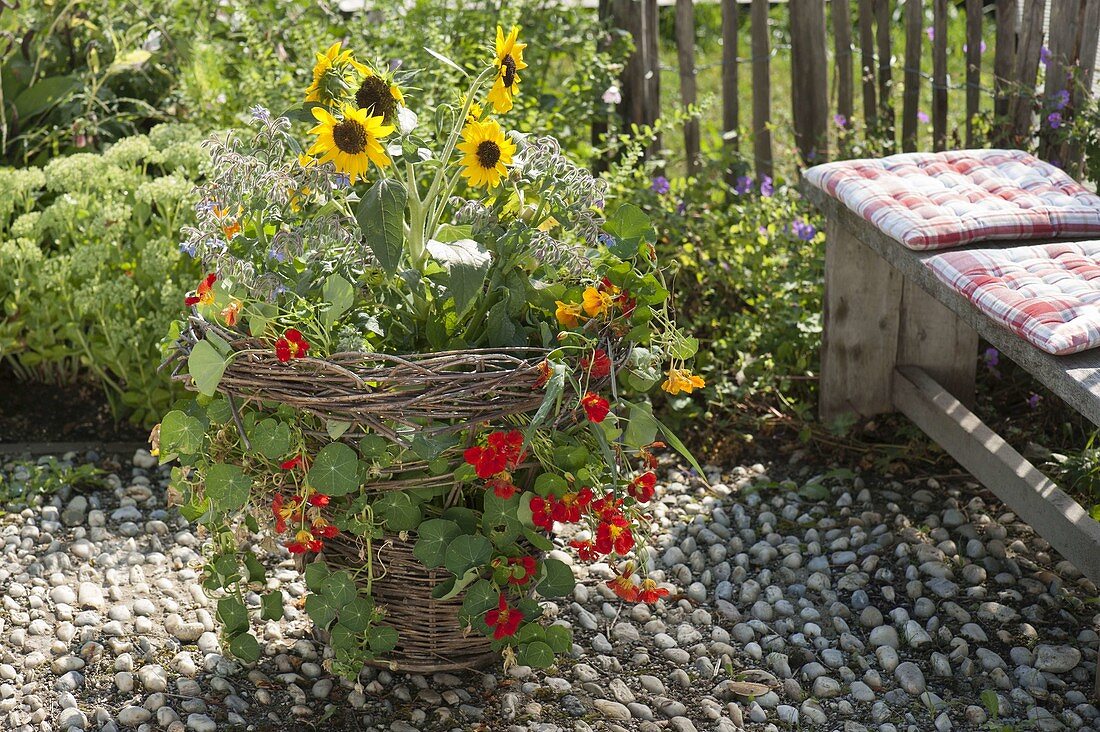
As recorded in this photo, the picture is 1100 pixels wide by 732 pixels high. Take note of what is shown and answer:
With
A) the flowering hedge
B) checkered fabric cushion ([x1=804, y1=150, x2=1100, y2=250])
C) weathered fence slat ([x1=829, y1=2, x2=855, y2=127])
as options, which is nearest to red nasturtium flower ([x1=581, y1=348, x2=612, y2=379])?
the flowering hedge

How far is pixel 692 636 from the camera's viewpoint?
2490mm

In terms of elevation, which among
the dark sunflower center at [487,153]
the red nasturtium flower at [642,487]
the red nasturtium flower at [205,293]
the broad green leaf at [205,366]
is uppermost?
the dark sunflower center at [487,153]

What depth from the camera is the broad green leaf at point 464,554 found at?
2010mm

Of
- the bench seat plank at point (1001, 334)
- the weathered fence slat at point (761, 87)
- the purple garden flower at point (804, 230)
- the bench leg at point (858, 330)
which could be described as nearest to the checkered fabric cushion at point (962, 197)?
the bench seat plank at point (1001, 334)

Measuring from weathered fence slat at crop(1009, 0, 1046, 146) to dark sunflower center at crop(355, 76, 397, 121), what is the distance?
1993mm

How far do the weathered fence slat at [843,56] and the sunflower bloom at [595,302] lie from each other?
206 cm

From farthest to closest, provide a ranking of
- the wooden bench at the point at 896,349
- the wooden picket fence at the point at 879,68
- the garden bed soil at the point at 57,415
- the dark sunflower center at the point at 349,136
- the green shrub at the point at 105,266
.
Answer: the garden bed soil at the point at 57,415
the wooden picket fence at the point at 879,68
the green shrub at the point at 105,266
the wooden bench at the point at 896,349
the dark sunflower center at the point at 349,136

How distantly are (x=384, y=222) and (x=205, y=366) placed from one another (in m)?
0.39

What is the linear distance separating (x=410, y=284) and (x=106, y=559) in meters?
1.25

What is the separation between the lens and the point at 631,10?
391 centimetres

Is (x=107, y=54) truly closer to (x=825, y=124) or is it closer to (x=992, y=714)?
(x=825, y=124)

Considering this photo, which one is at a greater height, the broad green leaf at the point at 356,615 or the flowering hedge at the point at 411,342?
the flowering hedge at the point at 411,342

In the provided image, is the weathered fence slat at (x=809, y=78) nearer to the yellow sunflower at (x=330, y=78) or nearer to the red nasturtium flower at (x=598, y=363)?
the red nasturtium flower at (x=598, y=363)

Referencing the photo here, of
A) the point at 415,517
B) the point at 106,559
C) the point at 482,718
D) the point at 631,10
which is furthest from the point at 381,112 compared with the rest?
the point at 631,10
